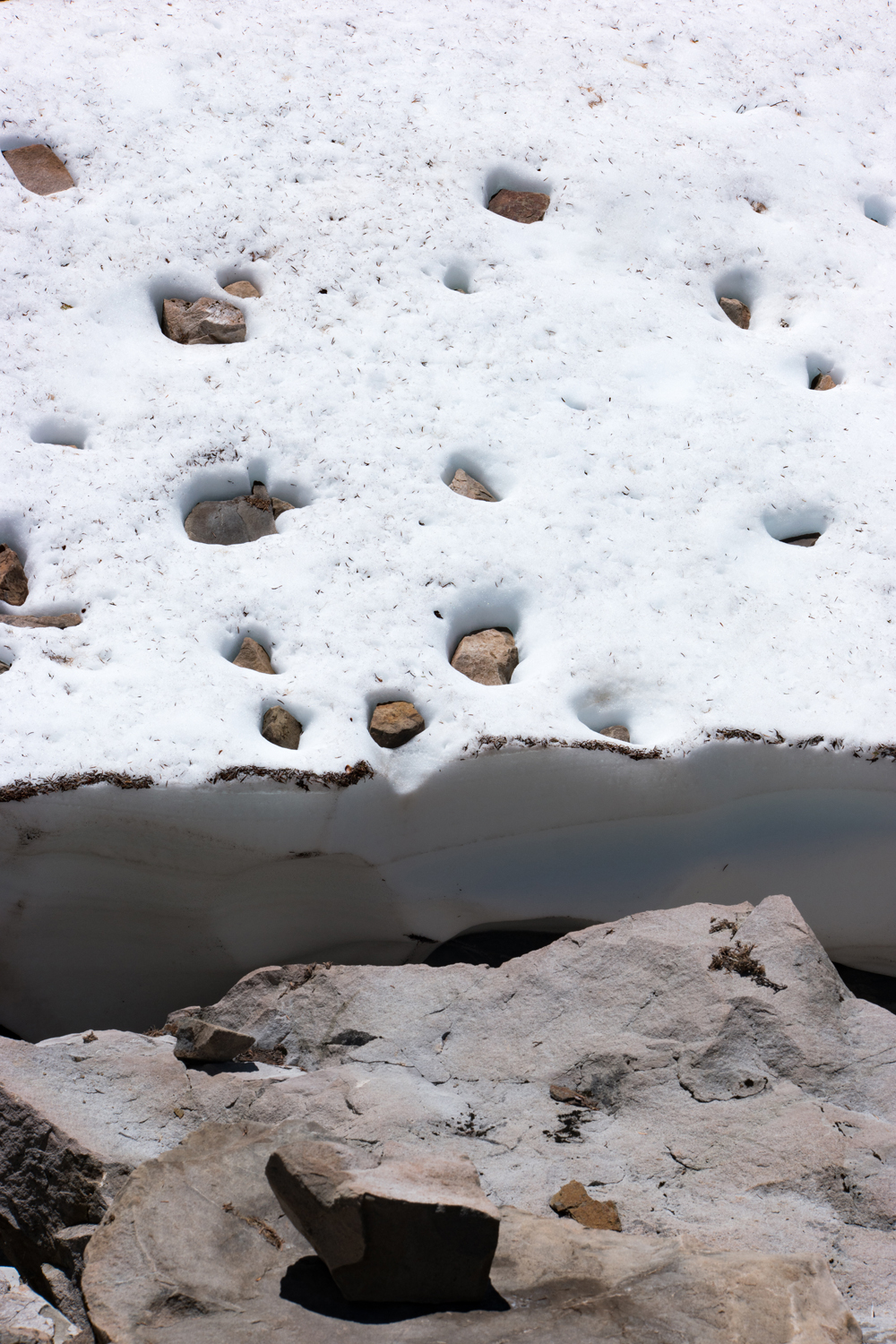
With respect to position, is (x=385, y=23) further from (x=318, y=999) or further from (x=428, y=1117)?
(x=428, y=1117)

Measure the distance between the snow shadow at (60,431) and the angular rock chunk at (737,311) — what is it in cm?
324

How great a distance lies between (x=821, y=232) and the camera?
5.43 metres

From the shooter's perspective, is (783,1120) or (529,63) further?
(529,63)

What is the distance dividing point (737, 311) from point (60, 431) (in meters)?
3.39

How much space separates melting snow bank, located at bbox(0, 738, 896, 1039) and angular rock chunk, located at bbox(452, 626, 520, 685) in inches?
15.2

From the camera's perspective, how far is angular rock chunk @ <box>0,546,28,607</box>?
374 cm

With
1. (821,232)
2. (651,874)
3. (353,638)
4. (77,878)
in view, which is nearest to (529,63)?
(821,232)

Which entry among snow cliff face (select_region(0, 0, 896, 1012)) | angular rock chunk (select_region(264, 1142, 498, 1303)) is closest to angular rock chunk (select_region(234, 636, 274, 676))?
snow cliff face (select_region(0, 0, 896, 1012))

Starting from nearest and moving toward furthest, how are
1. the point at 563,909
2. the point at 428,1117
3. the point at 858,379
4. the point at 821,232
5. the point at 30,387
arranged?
1. the point at 428,1117
2. the point at 563,909
3. the point at 30,387
4. the point at 858,379
5. the point at 821,232

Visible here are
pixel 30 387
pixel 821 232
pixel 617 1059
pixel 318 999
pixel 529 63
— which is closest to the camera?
pixel 617 1059

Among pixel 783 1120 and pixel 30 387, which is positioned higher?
pixel 30 387

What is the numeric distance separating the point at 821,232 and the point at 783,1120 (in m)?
4.66

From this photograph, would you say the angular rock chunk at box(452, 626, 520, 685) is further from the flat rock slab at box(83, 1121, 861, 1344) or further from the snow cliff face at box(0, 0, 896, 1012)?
the flat rock slab at box(83, 1121, 861, 1344)

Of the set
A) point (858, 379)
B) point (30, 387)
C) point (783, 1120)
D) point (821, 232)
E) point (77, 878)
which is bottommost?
point (77, 878)
